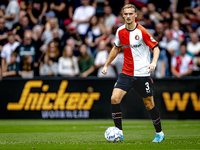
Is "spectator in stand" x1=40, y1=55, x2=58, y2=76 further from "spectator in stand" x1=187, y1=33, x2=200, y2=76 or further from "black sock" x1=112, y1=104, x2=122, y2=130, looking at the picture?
"black sock" x1=112, y1=104, x2=122, y2=130

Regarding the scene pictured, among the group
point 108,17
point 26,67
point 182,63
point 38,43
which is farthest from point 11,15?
point 182,63

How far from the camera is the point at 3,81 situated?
13406 mm

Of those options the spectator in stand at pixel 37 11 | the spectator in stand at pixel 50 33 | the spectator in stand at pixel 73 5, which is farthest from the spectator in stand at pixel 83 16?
the spectator in stand at pixel 37 11

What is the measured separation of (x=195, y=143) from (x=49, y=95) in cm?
747

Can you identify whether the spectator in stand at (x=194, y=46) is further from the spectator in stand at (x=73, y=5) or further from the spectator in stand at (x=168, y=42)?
the spectator in stand at (x=73, y=5)

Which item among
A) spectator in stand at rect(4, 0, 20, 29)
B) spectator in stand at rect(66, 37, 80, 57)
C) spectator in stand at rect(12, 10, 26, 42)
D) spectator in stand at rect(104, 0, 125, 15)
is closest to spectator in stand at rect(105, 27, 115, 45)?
spectator in stand at rect(66, 37, 80, 57)

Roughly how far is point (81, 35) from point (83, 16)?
1.03 metres

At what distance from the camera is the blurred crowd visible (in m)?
13.6

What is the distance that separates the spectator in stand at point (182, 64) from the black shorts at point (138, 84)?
6.66 metres

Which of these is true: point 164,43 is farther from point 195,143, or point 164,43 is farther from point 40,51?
point 195,143

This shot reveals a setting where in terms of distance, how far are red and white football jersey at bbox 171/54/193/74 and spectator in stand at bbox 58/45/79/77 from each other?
11.7 ft

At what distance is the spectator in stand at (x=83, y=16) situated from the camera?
15.6m

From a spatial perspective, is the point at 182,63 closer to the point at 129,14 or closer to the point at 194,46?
the point at 194,46

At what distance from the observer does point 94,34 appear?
15.0 metres
